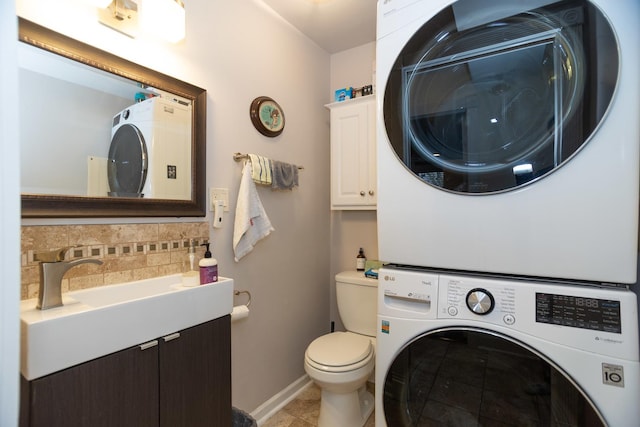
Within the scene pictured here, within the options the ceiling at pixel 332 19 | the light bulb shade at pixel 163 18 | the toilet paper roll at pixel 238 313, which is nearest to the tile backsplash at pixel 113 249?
the toilet paper roll at pixel 238 313

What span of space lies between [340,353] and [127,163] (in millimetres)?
1369

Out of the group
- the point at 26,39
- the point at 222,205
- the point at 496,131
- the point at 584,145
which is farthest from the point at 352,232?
the point at 26,39

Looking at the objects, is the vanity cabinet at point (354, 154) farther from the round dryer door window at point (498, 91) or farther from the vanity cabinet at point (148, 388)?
the vanity cabinet at point (148, 388)

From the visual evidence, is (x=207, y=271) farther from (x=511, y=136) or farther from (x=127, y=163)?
(x=511, y=136)

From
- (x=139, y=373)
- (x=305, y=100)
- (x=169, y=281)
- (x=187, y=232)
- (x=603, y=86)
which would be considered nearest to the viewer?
(x=603, y=86)

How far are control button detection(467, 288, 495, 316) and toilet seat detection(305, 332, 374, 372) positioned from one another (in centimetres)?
82

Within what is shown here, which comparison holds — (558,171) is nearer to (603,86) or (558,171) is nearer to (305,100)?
(603,86)

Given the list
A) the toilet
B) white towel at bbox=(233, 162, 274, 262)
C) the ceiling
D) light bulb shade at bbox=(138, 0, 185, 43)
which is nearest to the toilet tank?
the toilet

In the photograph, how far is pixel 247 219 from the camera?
1.54 metres

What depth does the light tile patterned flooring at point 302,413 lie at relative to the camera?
5.65 feet

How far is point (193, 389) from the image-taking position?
1076 mm

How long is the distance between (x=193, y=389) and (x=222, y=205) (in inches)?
32.2

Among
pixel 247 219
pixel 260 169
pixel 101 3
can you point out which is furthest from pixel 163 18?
pixel 247 219

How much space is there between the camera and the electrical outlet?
1482mm
